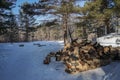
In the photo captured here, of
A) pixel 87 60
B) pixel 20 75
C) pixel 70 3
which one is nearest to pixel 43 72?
pixel 20 75

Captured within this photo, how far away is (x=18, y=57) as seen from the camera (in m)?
23.2

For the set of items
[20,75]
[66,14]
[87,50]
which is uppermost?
[66,14]

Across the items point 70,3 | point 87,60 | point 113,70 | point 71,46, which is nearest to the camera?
point 113,70

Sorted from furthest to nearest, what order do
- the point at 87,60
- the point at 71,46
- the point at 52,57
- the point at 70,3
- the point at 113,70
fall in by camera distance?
the point at 70,3
the point at 52,57
the point at 71,46
the point at 87,60
the point at 113,70

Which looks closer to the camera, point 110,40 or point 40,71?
point 40,71

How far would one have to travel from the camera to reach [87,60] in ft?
59.9

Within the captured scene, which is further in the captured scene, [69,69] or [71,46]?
[71,46]

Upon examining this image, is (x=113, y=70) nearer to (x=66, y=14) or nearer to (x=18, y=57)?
(x=18, y=57)

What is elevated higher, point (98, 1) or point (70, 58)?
point (98, 1)

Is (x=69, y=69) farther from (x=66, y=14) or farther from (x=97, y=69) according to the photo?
(x=66, y=14)

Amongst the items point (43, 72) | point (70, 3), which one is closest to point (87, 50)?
point (43, 72)

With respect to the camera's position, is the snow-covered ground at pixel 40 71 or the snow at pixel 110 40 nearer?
the snow-covered ground at pixel 40 71

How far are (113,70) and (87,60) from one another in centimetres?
215

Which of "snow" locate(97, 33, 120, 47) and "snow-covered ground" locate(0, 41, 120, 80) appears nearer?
"snow-covered ground" locate(0, 41, 120, 80)
